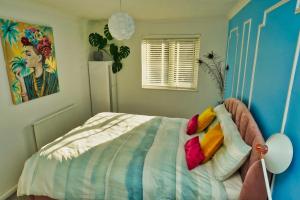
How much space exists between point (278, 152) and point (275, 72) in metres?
0.64

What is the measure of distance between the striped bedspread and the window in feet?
6.46

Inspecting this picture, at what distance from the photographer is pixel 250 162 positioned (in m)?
1.38

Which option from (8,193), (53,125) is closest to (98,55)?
(53,125)

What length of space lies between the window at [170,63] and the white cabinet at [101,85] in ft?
2.39

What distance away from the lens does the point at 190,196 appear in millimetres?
1492

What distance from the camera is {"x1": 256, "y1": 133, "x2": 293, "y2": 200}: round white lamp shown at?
93cm

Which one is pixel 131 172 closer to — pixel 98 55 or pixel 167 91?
pixel 167 91

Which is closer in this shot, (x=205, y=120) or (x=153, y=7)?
(x=205, y=120)

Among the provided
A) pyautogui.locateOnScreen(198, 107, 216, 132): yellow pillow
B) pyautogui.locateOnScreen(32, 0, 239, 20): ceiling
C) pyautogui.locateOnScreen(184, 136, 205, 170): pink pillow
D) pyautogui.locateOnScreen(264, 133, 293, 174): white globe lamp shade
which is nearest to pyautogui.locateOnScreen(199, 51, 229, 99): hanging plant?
pyautogui.locateOnScreen(32, 0, 239, 20): ceiling

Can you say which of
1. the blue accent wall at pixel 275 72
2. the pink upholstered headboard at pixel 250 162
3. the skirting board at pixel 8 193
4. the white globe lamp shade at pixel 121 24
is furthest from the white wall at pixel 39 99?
the blue accent wall at pixel 275 72

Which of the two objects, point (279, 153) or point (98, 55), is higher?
point (98, 55)

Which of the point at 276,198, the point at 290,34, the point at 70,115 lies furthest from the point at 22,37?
the point at 276,198

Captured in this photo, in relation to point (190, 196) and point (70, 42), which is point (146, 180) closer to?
point (190, 196)

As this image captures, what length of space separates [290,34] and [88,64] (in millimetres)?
A: 3461
